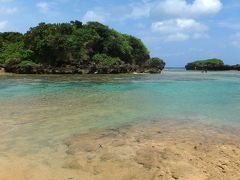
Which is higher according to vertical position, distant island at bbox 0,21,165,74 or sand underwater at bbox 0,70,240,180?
distant island at bbox 0,21,165,74

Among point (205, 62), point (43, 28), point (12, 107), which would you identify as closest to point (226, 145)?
point (12, 107)

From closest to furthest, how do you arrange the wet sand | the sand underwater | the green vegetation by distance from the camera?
the wet sand < the sand underwater < the green vegetation

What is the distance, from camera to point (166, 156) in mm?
7848

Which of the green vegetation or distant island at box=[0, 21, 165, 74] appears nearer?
distant island at box=[0, 21, 165, 74]

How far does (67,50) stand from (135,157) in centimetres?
5085

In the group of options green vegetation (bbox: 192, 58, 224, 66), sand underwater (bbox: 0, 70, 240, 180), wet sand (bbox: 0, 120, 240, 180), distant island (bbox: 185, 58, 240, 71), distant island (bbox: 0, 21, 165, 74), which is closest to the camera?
wet sand (bbox: 0, 120, 240, 180)

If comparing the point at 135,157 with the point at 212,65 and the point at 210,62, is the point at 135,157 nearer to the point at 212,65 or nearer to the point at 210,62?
the point at 212,65

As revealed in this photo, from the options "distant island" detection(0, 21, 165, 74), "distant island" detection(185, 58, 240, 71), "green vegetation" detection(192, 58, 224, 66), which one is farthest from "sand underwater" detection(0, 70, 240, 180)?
"green vegetation" detection(192, 58, 224, 66)

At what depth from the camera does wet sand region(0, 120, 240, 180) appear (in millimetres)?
6714

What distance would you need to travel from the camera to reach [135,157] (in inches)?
307

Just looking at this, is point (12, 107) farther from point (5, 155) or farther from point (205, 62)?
point (205, 62)

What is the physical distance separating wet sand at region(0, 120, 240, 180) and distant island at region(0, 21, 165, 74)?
151 feet

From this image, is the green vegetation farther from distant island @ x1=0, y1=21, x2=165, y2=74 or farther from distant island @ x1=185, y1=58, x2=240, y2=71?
distant island @ x1=0, y1=21, x2=165, y2=74

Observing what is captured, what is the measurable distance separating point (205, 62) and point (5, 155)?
11536 cm
